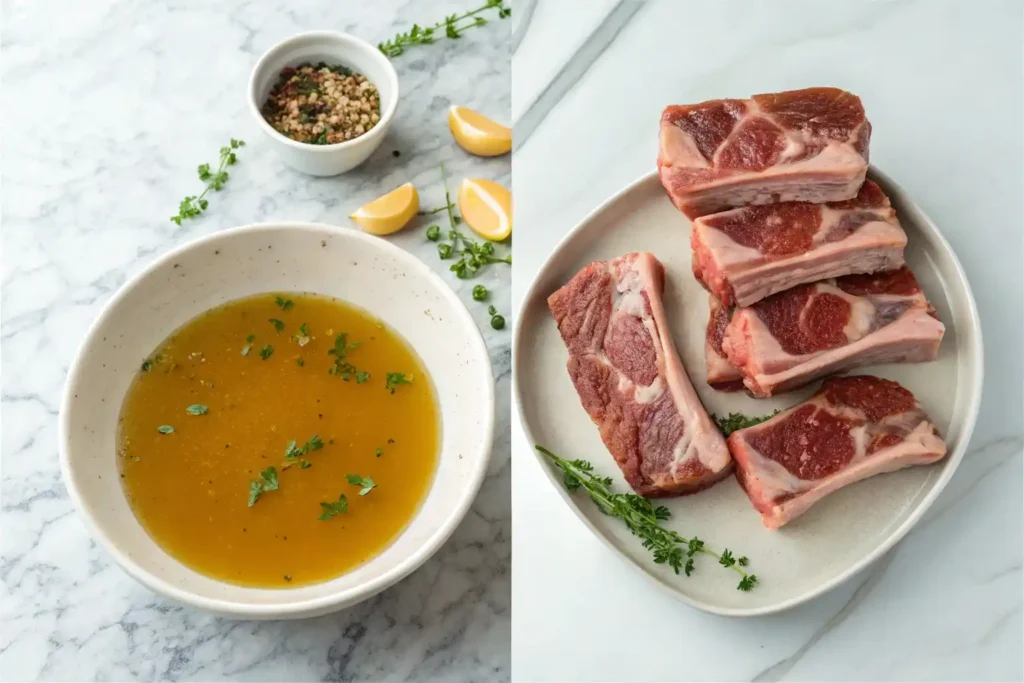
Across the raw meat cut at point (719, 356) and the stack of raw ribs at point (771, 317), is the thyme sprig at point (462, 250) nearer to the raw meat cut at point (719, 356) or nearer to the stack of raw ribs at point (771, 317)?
the stack of raw ribs at point (771, 317)

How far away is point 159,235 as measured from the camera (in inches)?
104

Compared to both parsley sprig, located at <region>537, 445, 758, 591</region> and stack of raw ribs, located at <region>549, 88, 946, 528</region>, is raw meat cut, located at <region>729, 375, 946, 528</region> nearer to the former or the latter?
stack of raw ribs, located at <region>549, 88, 946, 528</region>

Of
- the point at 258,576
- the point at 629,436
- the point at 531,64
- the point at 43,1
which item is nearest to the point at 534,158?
the point at 531,64

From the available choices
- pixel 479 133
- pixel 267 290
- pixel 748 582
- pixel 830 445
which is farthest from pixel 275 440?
pixel 830 445

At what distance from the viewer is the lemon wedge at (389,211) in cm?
257

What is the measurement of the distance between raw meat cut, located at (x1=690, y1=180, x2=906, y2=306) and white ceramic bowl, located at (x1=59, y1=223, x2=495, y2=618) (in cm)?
53

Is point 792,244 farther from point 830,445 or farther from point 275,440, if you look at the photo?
point 275,440

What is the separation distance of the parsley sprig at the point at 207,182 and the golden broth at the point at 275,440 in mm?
360

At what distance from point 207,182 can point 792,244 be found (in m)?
1.47

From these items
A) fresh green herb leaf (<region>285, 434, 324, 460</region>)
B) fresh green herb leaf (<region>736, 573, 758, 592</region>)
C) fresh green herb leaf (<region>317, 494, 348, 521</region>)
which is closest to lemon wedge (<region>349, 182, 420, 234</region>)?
fresh green herb leaf (<region>285, 434, 324, 460</region>)

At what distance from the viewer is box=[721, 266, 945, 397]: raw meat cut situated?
84.2 inches

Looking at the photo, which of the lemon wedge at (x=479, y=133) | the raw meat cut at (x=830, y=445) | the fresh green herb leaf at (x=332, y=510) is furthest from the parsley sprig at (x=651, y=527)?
the lemon wedge at (x=479, y=133)

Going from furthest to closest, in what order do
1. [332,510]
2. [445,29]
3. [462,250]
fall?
[445,29] → [462,250] → [332,510]

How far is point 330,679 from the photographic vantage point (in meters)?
2.29
